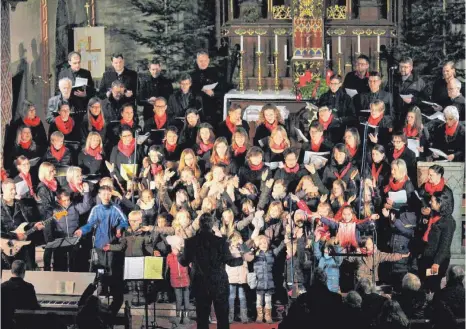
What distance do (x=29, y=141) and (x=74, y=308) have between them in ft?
9.83

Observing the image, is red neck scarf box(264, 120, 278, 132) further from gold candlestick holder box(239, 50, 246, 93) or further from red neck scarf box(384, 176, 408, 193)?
gold candlestick holder box(239, 50, 246, 93)

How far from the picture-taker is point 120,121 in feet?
53.7

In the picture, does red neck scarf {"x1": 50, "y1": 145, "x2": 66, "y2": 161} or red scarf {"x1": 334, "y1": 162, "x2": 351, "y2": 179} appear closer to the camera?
red scarf {"x1": 334, "y1": 162, "x2": 351, "y2": 179}

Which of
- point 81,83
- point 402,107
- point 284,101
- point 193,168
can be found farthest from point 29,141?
point 402,107

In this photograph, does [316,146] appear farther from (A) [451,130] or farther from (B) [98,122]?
(B) [98,122]

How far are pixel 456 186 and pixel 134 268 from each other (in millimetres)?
3813

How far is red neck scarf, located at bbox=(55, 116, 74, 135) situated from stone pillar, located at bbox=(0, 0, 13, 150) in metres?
1.07

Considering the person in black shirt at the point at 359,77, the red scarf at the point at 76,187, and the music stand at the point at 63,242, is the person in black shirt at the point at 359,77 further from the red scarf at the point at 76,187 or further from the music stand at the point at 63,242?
the music stand at the point at 63,242

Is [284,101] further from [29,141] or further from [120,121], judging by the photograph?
[29,141]

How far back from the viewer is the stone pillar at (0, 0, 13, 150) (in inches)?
676

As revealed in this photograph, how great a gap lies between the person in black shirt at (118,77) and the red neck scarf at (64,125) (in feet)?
2.21

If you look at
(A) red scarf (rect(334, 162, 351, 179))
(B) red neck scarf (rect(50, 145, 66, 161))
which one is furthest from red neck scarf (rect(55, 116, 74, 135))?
(A) red scarf (rect(334, 162, 351, 179))

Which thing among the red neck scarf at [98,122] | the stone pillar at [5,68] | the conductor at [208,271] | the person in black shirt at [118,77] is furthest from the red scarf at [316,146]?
the stone pillar at [5,68]

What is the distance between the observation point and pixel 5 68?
1730 cm
